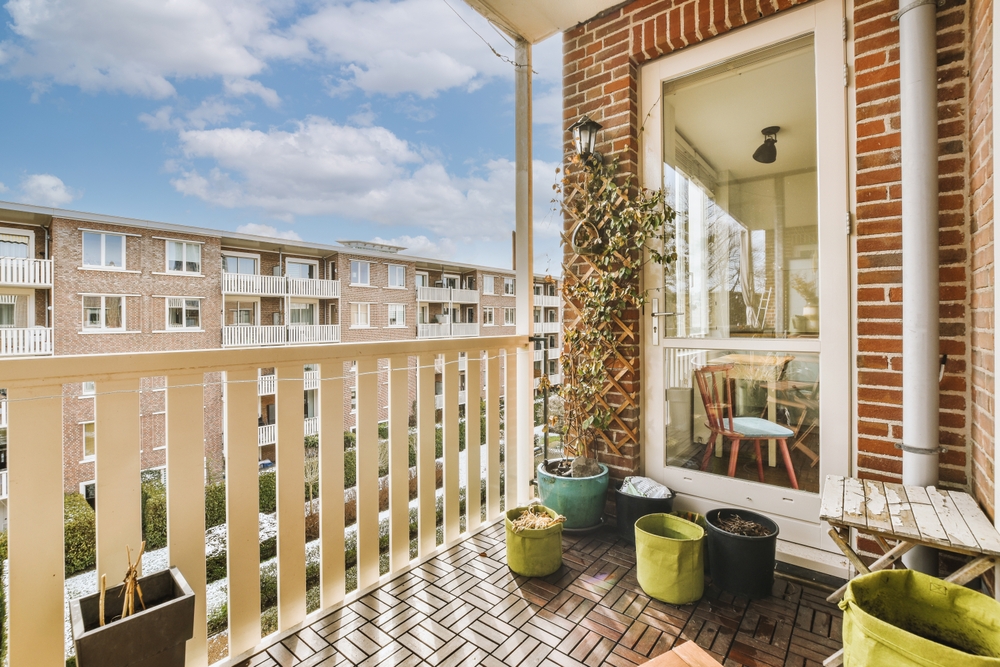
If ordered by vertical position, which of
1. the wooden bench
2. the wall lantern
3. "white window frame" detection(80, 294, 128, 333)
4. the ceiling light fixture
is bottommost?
the wooden bench

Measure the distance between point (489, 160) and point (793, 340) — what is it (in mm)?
2066

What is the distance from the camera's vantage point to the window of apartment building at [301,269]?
149 centimetres

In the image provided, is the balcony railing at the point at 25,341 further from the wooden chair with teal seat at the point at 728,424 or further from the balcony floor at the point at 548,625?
the wooden chair with teal seat at the point at 728,424

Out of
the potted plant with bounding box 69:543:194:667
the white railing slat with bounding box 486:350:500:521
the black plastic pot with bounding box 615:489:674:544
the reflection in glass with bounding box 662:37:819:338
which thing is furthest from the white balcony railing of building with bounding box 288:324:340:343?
the reflection in glass with bounding box 662:37:819:338

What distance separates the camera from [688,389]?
2.55 m

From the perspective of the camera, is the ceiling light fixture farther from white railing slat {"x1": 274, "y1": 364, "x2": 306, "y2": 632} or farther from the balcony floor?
white railing slat {"x1": 274, "y1": 364, "x2": 306, "y2": 632}

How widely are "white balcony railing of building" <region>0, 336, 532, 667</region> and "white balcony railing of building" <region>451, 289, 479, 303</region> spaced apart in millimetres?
214

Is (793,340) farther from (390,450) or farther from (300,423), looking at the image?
(300,423)

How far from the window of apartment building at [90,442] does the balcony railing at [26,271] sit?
0.57 metres

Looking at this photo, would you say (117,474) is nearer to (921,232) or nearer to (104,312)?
(104,312)

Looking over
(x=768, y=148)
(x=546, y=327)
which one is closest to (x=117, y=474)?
(x=546, y=327)

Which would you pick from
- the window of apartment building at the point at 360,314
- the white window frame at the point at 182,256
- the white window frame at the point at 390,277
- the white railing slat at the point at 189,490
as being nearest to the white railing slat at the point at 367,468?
the window of apartment building at the point at 360,314

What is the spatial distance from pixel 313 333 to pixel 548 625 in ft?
4.59

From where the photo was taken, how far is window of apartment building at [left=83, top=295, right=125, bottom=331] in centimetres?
110
